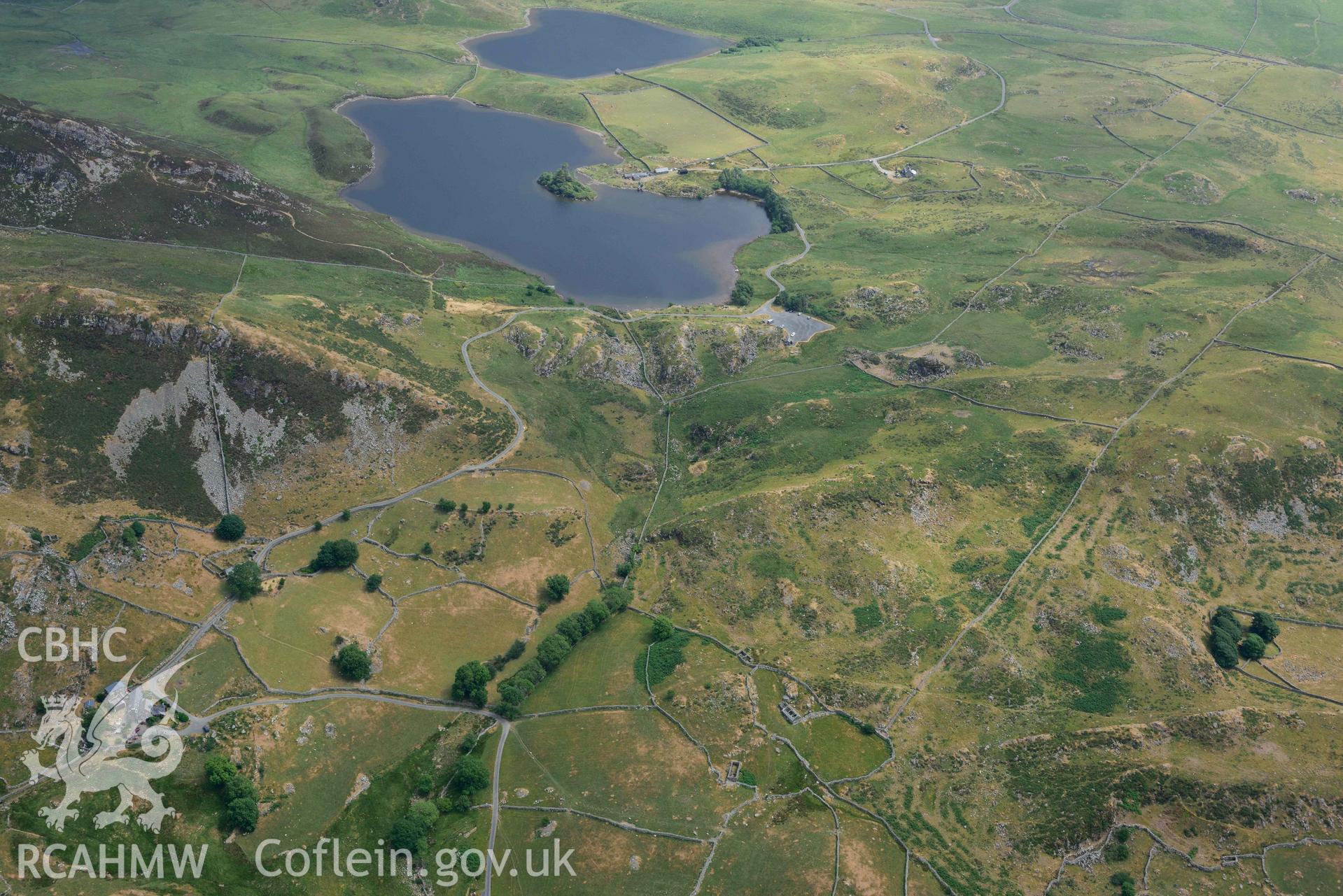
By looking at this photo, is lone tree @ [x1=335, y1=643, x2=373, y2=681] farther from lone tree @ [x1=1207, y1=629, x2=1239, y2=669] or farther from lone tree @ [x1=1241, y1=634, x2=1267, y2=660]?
lone tree @ [x1=1241, y1=634, x2=1267, y2=660]

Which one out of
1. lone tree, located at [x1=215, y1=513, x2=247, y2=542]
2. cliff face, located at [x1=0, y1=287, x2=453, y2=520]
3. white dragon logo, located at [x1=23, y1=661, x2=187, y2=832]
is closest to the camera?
white dragon logo, located at [x1=23, y1=661, x2=187, y2=832]

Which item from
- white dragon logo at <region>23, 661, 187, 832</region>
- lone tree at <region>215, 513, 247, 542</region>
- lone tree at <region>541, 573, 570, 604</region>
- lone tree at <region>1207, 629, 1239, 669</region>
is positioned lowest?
white dragon logo at <region>23, 661, 187, 832</region>

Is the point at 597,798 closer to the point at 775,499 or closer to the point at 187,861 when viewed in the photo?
the point at 187,861

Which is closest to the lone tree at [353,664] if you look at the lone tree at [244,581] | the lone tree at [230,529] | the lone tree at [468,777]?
the lone tree at [244,581]

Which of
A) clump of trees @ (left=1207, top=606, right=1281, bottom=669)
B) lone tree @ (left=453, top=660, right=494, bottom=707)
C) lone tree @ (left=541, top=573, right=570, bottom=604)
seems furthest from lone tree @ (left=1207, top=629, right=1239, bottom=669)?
lone tree @ (left=453, top=660, right=494, bottom=707)

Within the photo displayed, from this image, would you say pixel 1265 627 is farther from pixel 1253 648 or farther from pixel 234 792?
pixel 234 792
